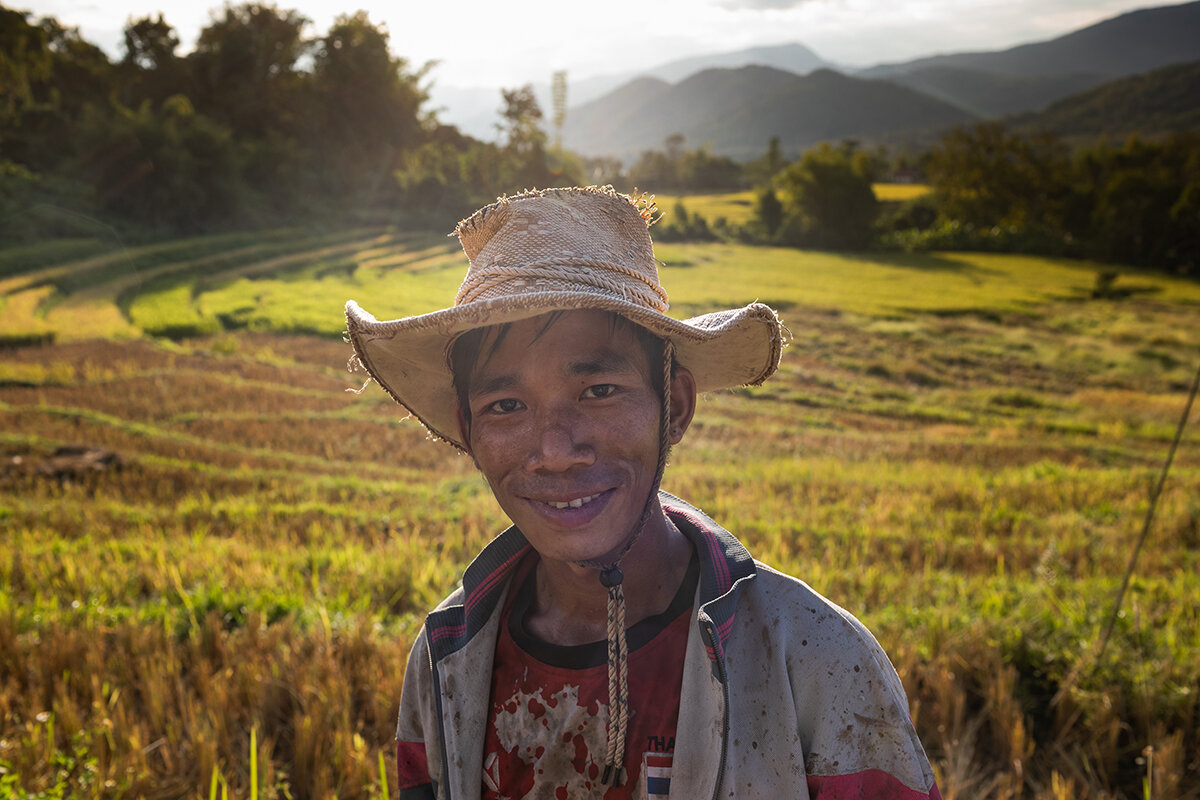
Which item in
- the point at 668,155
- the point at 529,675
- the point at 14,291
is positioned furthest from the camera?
the point at 668,155

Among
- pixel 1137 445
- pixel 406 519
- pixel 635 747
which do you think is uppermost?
pixel 635 747

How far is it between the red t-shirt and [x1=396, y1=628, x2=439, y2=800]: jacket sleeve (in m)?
0.14

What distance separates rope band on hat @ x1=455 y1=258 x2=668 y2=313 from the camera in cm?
112

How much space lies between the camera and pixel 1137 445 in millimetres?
10766

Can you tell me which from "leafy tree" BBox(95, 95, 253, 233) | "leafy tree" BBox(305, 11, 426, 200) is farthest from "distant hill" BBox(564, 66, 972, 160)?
"leafy tree" BBox(95, 95, 253, 233)

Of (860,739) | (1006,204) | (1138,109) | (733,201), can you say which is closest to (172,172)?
(860,739)

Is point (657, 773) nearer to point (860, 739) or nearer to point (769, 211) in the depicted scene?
point (860, 739)

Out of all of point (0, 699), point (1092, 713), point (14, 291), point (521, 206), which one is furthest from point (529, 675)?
point (14, 291)

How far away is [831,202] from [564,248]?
2772 centimetres

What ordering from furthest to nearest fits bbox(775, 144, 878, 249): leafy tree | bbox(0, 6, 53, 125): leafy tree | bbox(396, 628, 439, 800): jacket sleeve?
1. bbox(775, 144, 878, 249): leafy tree
2. bbox(0, 6, 53, 125): leafy tree
3. bbox(396, 628, 439, 800): jacket sleeve

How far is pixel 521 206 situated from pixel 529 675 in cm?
83

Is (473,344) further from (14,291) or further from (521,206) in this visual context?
(14,291)

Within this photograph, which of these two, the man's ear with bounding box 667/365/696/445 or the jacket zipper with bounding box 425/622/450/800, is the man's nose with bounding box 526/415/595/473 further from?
the jacket zipper with bounding box 425/622/450/800

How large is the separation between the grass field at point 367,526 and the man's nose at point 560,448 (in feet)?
5.66
